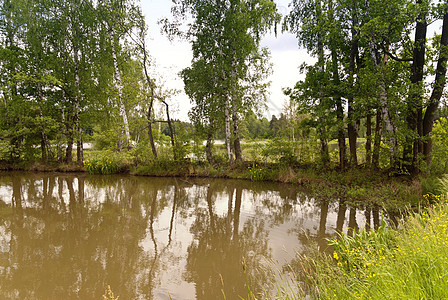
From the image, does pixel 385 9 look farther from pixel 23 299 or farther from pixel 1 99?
pixel 1 99

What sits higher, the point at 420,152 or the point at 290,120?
the point at 290,120

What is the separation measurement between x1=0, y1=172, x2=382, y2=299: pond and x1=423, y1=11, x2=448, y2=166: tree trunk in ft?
11.9

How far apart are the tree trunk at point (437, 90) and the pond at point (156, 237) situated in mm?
3617

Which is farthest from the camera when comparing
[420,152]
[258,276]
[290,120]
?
[290,120]

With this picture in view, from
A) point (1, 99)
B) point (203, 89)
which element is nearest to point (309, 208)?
point (203, 89)

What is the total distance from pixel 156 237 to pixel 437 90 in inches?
399

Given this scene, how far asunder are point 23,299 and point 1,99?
809 inches

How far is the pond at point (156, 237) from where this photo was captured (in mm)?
4195

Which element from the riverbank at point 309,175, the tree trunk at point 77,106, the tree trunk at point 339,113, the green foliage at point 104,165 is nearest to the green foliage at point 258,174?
the riverbank at point 309,175

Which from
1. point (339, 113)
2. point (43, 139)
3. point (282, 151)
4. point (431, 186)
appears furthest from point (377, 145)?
point (43, 139)

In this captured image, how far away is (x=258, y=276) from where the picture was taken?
172 inches

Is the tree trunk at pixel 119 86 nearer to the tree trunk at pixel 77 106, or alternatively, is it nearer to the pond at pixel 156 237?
the tree trunk at pixel 77 106

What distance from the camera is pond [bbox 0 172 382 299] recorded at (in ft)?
13.8

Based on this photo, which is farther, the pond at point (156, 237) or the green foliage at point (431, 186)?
the green foliage at point (431, 186)
